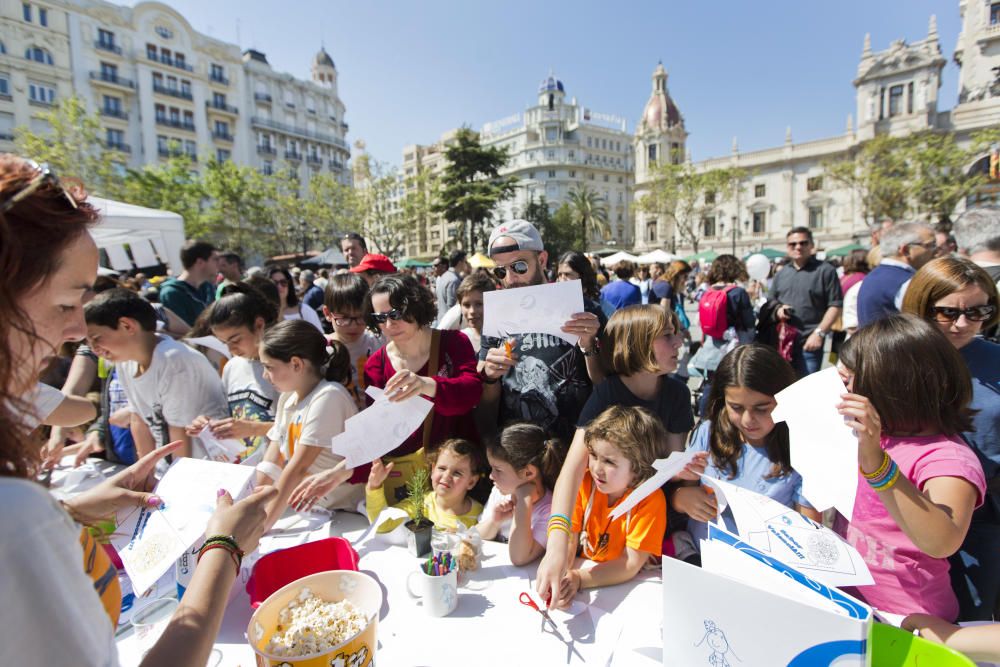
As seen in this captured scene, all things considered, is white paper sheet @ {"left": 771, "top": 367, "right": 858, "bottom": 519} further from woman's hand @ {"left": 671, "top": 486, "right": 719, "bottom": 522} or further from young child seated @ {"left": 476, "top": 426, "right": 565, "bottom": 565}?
young child seated @ {"left": 476, "top": 426, "right": 565, "bottom": 565}

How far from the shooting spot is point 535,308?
6.52 feet

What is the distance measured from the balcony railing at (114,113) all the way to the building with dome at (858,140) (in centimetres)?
3879

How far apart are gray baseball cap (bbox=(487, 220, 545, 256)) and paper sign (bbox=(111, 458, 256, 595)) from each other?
141cm

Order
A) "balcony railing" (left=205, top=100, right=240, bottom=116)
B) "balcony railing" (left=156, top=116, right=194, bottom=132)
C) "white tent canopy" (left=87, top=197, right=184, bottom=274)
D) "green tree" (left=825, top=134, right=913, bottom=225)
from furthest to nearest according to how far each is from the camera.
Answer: "balcony railing" (left=205, top=100, right=240, bottom=116) → "balcony railing" (left=156, top=116, right=194, bottom=132) → "green tree" (left=825, top=134, right=913, bottom=225) → "white tent canopy" (left=87, top=197, right=184, bottom=274)

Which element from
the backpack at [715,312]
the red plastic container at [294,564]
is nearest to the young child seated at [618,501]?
the red plastic container at [294,564]

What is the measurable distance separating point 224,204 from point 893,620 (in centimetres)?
2909

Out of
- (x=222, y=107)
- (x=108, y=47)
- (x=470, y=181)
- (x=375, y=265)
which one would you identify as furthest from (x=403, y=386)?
(x=222, y=107)

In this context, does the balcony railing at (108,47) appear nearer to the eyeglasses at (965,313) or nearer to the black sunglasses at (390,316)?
the black sunglasses at (390,316)

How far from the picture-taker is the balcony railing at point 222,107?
37156 mm

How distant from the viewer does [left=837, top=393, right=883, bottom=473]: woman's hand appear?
1.18 meters

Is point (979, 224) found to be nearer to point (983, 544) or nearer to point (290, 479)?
point (983, 544)

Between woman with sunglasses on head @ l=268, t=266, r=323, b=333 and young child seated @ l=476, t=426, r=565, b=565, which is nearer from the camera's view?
young child seated @ l=476, t=426, r=565, b=565

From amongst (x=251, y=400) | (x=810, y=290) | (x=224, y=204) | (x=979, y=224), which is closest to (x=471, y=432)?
(x=251, y=400)

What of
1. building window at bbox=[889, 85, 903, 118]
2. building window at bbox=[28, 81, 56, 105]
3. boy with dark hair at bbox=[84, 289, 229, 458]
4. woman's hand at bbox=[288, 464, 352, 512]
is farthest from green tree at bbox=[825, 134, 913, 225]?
building window at bbox=[28, 81, 56, 105]
